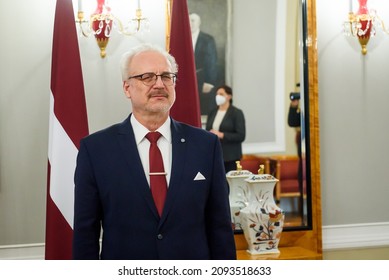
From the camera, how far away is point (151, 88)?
169 centimetres

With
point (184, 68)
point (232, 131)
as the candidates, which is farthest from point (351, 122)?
point (184, 68)

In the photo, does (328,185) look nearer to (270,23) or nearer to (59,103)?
(270,23)

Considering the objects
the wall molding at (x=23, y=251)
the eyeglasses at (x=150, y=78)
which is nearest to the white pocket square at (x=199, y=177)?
the eyeglasses at (x=150, y=78)

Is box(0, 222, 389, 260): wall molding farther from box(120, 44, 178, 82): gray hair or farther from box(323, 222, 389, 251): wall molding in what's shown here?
box(120, 44, 178, 82): gray hair

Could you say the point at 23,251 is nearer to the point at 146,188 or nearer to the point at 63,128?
the point at 63,128

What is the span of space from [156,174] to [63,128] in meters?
0.79

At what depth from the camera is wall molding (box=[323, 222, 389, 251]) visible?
9.44 feet

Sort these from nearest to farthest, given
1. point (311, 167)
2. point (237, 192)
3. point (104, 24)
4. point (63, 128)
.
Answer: point (63, 128), point (104, 24), point (237, 192), point (311, 167)

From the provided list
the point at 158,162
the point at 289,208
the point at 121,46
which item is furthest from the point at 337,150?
the point at 158,162

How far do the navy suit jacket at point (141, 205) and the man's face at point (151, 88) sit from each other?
111 mm

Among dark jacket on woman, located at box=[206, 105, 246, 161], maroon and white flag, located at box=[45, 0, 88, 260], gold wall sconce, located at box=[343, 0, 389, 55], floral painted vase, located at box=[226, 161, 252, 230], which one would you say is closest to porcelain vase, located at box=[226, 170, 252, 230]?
floral painted vase, located at box=[226, 161, 252, 230]

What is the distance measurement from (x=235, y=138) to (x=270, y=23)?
0.62m

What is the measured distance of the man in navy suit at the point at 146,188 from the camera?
1691mm

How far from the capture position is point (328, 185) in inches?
114
